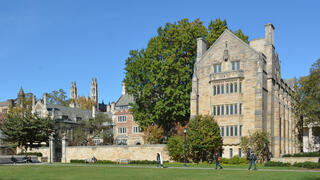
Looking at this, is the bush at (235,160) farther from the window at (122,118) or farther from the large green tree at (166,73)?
the window at (122,118)

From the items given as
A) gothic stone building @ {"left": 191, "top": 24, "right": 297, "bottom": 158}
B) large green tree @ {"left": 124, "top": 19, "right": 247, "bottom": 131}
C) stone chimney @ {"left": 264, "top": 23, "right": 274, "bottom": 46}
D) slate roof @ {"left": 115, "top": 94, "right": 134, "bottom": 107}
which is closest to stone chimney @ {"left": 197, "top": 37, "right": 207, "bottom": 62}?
gothic stone building @ {"left": 191, "top": 24, "right": 297, "bottom": 158}

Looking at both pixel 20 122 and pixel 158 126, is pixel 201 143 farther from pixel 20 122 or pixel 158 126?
pixel 20 122

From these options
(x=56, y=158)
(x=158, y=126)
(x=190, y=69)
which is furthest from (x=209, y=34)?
(x=56, y=158)

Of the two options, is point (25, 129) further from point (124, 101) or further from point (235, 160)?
point (235, 160)

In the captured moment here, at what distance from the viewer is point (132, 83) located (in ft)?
179

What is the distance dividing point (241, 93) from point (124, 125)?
40467 mm

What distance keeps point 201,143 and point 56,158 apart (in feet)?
84.4

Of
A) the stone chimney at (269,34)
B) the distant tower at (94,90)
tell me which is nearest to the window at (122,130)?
the stone chimney at (269,34)

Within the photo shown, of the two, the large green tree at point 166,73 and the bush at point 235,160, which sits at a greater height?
the large green tree at point 166,73

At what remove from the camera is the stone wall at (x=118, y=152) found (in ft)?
164

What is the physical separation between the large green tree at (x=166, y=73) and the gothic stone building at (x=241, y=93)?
2.60m

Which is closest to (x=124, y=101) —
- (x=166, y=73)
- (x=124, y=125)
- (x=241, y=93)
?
(x=124, y=125)

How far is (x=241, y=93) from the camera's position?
48.2 meters

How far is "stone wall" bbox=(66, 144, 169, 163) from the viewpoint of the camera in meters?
49.9
